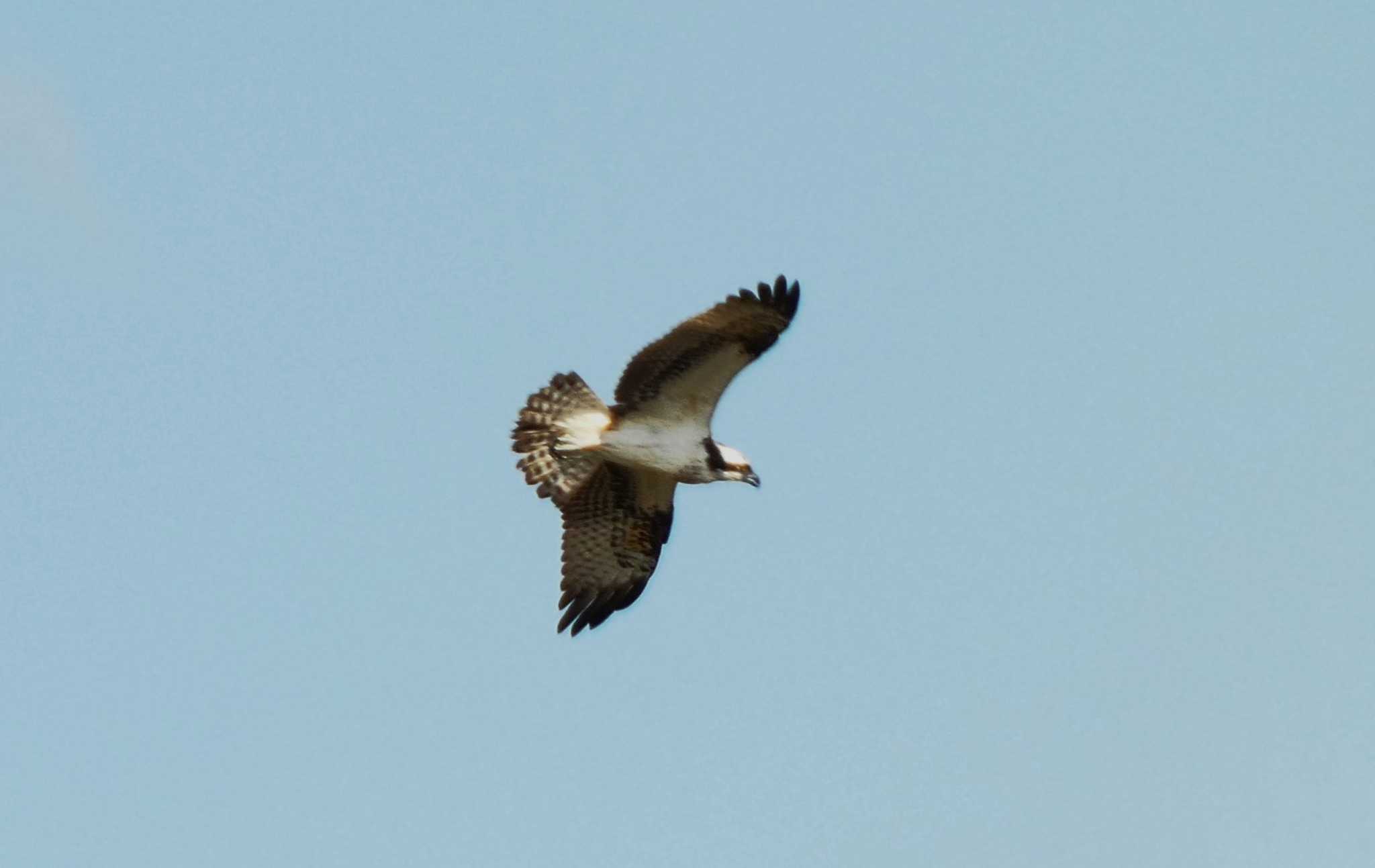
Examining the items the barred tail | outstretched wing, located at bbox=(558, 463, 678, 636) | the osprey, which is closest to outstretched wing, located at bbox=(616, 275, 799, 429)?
the osprey

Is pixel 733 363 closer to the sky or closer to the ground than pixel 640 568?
closer to the sky

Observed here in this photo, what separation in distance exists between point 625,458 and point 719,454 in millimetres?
661

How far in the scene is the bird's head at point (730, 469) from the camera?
15961mm

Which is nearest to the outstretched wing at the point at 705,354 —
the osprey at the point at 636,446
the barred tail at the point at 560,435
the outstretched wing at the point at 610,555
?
the osprey at the point at 636,446

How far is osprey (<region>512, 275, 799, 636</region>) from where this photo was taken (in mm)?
15117

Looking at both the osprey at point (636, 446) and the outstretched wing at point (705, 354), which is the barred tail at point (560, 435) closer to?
the osprey at point (636, 446)

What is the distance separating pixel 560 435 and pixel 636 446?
2.48 feet

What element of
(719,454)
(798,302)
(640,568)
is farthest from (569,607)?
(798,302)

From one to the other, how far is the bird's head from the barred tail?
0.81m

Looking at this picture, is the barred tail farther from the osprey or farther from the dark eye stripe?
the dark eye stripe

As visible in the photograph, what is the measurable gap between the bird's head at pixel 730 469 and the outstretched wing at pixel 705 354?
280 mm

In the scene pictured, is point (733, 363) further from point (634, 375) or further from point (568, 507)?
point (568, 507)

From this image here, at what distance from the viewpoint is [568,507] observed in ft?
55.1

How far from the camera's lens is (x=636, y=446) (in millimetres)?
15867
